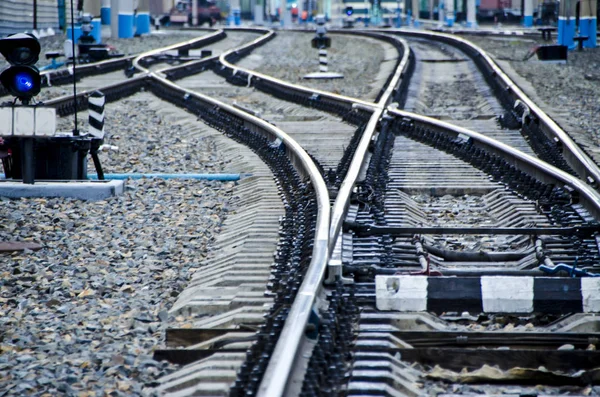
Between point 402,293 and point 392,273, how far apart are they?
53 centimetres

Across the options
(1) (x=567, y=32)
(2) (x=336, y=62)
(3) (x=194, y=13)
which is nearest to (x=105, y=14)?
(3) (x=194, y=13)

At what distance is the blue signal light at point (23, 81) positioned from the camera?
8.30 m

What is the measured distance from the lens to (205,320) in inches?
193

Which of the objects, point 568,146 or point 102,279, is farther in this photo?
point 568,146

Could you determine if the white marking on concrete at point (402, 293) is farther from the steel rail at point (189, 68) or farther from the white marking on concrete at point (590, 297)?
the steel rail at point (189, 68)

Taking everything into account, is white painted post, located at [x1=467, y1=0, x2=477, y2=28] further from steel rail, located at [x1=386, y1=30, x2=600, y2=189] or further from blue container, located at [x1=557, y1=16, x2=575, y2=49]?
steel rail, located at [x1=386, y1=30, x2=600, y2=189]

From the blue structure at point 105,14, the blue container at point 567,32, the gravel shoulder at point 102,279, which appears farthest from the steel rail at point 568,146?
the blue structure at point 105,14

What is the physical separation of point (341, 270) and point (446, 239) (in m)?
1.73

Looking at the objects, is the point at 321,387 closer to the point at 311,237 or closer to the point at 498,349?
the point at 498,349

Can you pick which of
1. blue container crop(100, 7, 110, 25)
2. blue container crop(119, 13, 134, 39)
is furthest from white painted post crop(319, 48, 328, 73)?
blue container crop(100, 7, 110, 25)

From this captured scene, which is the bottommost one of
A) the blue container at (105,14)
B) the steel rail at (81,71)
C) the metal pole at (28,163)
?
the metal pole at (28,163)

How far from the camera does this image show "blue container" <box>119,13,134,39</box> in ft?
132

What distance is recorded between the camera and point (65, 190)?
8305 millimetres

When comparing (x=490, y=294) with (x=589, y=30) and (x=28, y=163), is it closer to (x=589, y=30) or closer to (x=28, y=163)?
(x=28, y=163)
